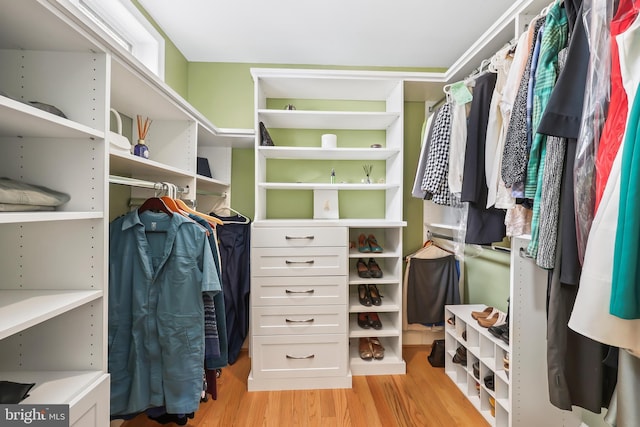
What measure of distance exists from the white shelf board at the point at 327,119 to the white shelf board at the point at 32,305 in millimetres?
1513

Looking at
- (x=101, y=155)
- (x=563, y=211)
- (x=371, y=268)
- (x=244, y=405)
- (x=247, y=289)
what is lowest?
(x=244, y=405)

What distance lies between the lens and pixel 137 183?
1.25 m

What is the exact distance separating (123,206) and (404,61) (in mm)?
2422

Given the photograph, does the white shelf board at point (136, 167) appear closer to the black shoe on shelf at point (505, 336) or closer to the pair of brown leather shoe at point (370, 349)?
the pair of brown leather shoe at point (370, 349)

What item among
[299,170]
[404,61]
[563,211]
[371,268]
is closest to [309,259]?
[371,268]

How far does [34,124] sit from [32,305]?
1.75 feet

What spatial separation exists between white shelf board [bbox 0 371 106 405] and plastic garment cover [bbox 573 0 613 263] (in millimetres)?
1604

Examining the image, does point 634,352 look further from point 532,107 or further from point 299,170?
point 299,170

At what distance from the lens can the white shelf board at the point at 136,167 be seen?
3.67 ft

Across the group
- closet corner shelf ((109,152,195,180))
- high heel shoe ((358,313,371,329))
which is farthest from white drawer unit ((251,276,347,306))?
closet corner shelf ((109,152,195,180))

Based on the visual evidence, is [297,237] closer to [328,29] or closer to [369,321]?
[369,321]

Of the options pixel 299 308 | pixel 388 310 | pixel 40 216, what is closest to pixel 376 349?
pixel 388 310

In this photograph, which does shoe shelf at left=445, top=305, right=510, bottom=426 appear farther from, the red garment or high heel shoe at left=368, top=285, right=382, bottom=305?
the red garment

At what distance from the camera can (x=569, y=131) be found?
84cm
